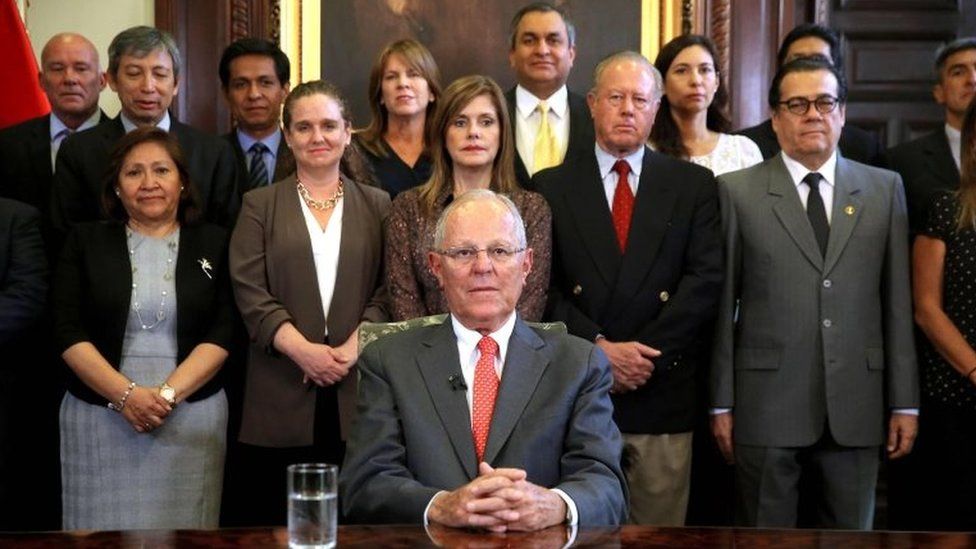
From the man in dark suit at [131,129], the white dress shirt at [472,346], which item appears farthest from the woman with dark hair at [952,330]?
the man in dark suit at [131,129]

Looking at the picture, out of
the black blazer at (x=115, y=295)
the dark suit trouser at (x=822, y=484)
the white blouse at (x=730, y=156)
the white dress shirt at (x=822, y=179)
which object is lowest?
the dark suit trouser at (x=822, y=484)

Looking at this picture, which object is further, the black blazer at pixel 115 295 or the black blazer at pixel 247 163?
the black blazer at pixel 247 163

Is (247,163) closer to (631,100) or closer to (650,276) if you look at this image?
(631,100)

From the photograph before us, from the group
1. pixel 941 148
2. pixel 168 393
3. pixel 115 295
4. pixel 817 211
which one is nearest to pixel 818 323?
pixel 817 211

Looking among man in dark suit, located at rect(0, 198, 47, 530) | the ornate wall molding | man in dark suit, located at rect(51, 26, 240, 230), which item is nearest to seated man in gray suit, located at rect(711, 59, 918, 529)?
man in dark suit, located at rect(51, 26, 240, 230)

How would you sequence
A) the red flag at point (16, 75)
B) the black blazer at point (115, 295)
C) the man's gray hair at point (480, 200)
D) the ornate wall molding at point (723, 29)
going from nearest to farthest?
the man's gray hair at point (480, 200) < the black blazer at point (115, 295) < the red flag at point (16, 75) < the ornate wall molding at point (723, 29)

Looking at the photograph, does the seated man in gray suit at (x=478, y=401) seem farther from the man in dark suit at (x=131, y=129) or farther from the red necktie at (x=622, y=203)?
the man in dark suit at (x=131, y=129)

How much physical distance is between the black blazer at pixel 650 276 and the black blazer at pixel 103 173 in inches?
47.6

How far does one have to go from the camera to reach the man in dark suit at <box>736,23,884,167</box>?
507 cm

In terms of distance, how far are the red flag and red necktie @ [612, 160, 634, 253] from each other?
260cm

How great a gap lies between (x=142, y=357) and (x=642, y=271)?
1622 millimetres

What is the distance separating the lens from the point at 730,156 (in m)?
4.86

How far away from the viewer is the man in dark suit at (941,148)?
186 inches

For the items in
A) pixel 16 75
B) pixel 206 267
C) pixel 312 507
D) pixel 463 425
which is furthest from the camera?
pixel 16 75
